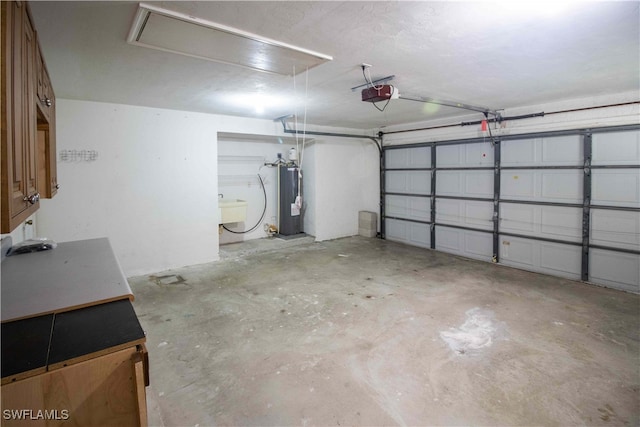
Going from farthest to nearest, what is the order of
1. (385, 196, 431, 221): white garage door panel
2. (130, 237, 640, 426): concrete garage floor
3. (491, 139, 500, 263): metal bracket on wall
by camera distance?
(385, 196, 431, 221): white garage door panel → (491, 139, 500, 263): metal bracket on wall → (130, 237, 640, 426): concrete garage floor

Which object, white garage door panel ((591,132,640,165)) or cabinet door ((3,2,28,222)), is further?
white garage door panel ((591,132,640,165))

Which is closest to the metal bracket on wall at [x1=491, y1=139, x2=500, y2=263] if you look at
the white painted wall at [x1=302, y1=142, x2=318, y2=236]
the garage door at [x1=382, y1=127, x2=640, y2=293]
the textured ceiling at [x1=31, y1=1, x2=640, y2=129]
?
the garage door at [x1=382, y1=127, x2=640, y2=293]

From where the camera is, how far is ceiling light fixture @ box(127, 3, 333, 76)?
76.5 inches

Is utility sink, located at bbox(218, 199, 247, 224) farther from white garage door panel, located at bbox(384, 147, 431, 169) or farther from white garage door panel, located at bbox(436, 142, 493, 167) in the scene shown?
white garage door panel, located at bbox(436, 142, 493, 167)

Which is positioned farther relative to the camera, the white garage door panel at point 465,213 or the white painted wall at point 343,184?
the white painted wall at point 343,184

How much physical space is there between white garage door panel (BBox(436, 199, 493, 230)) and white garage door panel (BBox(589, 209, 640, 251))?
1308 millimetres

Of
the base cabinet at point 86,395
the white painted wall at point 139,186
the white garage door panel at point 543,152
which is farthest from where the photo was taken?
the white garage door panel at point 543,152

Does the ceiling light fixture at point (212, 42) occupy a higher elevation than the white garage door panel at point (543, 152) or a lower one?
higher

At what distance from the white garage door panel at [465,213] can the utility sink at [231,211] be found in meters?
3.58

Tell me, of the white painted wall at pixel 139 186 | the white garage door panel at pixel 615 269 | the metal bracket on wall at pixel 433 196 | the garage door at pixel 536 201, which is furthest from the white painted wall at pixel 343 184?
the white garage door panel at pixel 615 269

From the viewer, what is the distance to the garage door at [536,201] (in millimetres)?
3982

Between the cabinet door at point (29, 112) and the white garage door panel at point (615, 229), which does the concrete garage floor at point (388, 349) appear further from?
the cabinet door at point (29, 112)

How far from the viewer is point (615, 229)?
4.04 metres

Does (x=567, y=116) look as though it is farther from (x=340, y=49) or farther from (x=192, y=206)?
(x=192, y=206)
